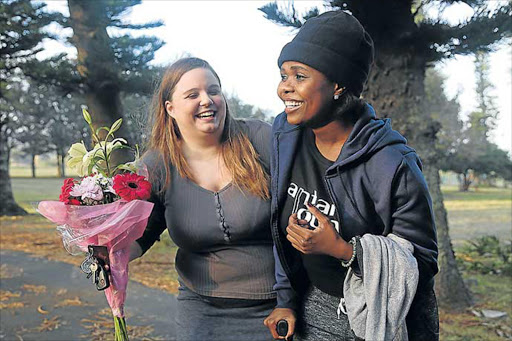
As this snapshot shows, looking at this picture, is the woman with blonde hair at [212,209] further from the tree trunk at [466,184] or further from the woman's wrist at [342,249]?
the tree trunk at [466,184]

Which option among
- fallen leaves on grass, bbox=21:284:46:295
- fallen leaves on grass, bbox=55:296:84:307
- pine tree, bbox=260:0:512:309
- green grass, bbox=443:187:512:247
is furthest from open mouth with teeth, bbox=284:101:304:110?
green grass, bbox=443:187:512:247

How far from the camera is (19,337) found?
4.75 meters

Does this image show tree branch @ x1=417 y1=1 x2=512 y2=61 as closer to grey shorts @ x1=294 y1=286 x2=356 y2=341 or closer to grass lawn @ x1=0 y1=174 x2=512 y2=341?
grass lawn @ x1=0 y1=174 x2=512 y2=341

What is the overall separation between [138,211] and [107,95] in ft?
27.7

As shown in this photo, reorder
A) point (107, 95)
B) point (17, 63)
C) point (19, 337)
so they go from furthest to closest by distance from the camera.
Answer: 1. point (17, 63)
2. point (107, 95)
3. point (19, 337)

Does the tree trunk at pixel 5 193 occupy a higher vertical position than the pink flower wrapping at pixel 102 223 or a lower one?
lower

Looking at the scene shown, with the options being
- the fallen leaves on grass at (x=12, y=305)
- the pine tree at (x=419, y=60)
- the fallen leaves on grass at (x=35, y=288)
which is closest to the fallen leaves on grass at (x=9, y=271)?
the fallen leaves on grass at (x=35, y=288)

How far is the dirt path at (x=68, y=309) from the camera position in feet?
16.0

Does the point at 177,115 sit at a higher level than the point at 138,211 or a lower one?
higher

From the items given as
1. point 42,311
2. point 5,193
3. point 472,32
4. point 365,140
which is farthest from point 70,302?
point 5,193

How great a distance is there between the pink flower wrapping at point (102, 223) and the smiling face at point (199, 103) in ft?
1.49

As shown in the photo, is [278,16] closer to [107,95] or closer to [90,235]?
[90,235]

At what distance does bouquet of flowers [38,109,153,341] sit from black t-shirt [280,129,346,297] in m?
0.64

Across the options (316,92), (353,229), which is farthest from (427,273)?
(316,92)
